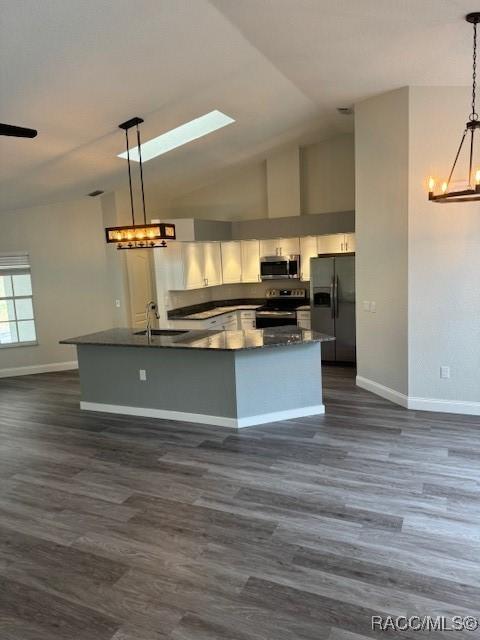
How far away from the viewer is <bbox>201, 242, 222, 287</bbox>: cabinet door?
781 centimetres

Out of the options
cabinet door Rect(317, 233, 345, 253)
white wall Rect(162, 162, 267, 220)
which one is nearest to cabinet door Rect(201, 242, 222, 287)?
white wall Rect(162, 162, 267, 220)

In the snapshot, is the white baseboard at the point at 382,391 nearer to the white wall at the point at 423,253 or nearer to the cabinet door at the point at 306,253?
the white wall at the point at 423,253

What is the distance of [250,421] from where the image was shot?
471 centimetres

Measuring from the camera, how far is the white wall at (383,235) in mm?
4781

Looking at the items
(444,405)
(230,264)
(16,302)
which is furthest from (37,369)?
(444,405)

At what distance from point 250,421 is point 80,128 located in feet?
11.2

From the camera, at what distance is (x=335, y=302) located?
6.82 meters

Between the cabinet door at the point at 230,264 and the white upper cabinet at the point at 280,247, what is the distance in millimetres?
502

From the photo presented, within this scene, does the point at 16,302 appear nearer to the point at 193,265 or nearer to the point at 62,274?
the point at 62,274

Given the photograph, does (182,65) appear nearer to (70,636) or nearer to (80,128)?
(80,128)

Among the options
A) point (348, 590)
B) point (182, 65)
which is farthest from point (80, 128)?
point (348, 590)

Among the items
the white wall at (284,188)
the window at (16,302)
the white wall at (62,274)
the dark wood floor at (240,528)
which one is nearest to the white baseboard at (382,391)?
the dark wood floor at (240,528)

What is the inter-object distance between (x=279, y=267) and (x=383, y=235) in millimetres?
2732

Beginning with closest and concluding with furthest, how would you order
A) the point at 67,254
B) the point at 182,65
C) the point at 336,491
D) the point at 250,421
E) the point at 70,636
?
the point at 70,636, the point at 336,491, the point at 182,65, the point at 250,421, the point at 67,254
